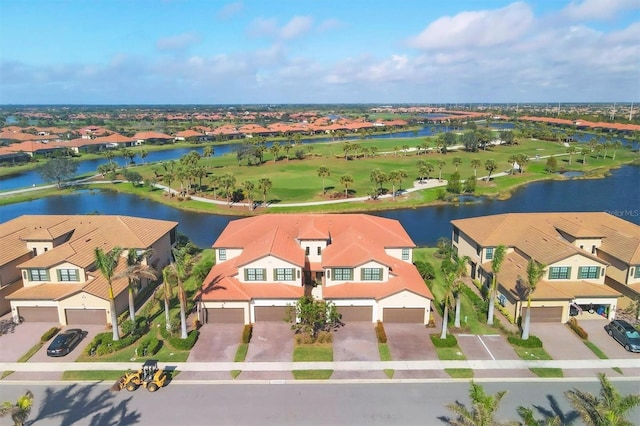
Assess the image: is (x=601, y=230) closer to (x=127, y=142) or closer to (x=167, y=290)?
(x=167, y=290)

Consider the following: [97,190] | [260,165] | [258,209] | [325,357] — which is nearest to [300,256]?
[325,357]

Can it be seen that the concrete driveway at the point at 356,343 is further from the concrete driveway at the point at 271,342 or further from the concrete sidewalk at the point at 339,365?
the concrete driveway at the point at 271,342

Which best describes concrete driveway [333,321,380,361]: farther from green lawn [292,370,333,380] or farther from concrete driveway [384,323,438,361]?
green lawn [292,370,333,380]

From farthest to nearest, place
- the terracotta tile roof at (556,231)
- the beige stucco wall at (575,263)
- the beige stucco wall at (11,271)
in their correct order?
the terracotta tile roof at (556,231) → the beige stucco wall at (11,271) → the beige stucco wall at (575,263)

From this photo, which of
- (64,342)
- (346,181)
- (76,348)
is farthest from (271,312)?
(346,181)

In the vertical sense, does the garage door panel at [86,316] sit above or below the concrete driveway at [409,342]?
above

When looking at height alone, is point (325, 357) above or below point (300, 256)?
below

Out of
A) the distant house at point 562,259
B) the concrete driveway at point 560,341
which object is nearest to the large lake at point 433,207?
the distant house at point 562,259
